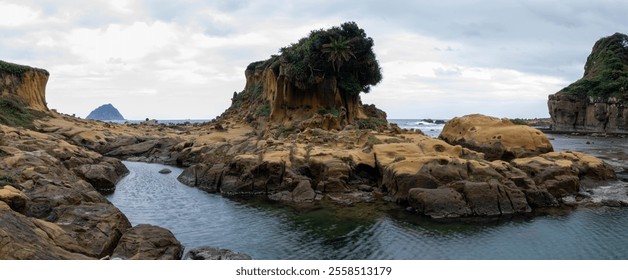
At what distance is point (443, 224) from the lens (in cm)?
2647

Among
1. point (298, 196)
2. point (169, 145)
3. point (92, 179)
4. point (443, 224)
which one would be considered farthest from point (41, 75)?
point (443, 224)

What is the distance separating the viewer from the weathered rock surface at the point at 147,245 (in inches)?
711

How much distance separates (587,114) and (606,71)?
38.7ft

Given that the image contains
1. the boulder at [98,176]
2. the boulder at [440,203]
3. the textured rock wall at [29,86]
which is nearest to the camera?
the boulder at [440,203]

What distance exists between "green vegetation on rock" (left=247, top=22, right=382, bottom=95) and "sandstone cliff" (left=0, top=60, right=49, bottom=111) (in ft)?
125

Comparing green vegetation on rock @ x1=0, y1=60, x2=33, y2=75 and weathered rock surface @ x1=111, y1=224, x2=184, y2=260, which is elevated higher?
green vegetation on rock @ x1=0, y1=60, x2=33, y2=75

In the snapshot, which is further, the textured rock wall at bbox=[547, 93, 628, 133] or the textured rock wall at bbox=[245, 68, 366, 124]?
the textured rock wall at bbox=[547, 93, 628, 133]

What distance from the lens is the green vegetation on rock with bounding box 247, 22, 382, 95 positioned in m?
58.9

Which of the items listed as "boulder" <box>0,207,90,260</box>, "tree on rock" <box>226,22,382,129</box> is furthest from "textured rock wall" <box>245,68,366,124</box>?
"boulder" <box>0,207,90,260</box>

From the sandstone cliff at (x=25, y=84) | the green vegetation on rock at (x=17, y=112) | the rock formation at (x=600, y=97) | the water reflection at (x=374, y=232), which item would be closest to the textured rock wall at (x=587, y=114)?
the rock formation at (x=600, y=97)

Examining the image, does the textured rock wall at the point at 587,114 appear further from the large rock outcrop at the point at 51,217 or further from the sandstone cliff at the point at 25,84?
the sandstone cliff at the point at 25,84

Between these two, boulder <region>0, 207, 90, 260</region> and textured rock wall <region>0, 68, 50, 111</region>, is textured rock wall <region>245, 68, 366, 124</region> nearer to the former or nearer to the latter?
textured rock wall <region>0, 68, 50, 111</region>

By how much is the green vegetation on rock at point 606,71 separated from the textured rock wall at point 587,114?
1.75 m

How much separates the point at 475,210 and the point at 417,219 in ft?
12.7
